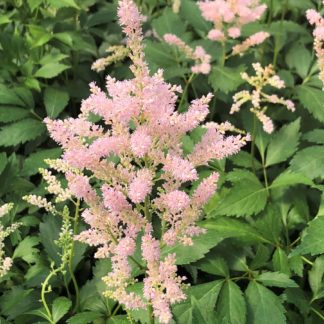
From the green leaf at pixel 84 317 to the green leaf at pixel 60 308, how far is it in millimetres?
46

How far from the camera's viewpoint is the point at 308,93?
3010 mm

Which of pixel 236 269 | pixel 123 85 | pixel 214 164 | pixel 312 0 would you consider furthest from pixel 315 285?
pixel 312 0

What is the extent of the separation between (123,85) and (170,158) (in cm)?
26

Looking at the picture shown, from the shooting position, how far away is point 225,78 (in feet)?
10.0

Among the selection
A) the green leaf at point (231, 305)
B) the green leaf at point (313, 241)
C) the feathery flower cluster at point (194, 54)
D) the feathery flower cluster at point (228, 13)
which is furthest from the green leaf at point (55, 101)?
the green leaf at point (313, 241)

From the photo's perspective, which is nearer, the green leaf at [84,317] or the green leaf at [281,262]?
the green leaf at [84,317]

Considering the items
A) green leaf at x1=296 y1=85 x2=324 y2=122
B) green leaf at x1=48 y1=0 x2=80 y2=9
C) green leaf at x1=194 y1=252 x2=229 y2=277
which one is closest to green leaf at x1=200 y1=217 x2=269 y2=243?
green leaf at x1=194 y1=252 x2=229 y2=277

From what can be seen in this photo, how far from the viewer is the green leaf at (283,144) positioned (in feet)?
8.82

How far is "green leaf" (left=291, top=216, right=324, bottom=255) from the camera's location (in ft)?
6.35

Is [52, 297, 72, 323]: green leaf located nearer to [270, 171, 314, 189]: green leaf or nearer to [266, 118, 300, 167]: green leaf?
[270, 171, 314, 189]: green leaf

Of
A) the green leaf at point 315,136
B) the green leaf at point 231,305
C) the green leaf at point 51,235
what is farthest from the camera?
the green leaf at point 315,136

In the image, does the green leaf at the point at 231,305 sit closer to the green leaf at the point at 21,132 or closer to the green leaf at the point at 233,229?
the green leaf at the point at 233,229

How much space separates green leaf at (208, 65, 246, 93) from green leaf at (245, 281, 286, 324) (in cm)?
122

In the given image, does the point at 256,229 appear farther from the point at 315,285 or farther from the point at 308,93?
the point at 308,93
